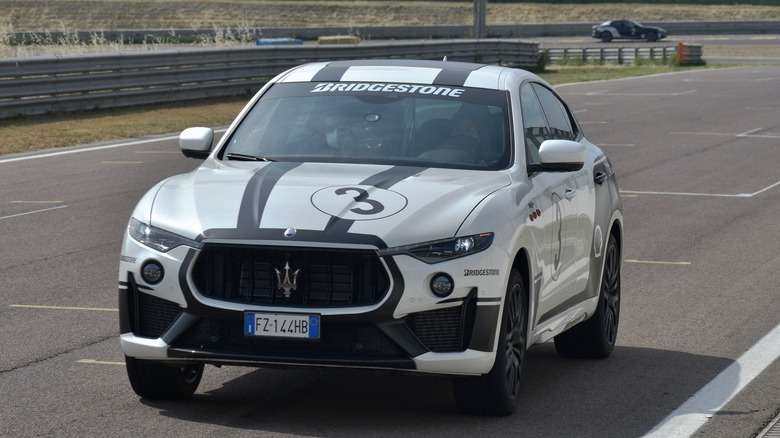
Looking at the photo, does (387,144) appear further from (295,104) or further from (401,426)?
(401,426)

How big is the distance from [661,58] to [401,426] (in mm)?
59274

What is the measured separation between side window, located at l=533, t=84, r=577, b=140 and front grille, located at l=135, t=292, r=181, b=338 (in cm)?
274

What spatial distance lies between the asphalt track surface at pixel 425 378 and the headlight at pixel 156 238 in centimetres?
81

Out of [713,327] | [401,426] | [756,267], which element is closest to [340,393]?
[401,426]

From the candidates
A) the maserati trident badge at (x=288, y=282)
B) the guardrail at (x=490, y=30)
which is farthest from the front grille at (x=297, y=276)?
the guardrail at (x=490, y=30)

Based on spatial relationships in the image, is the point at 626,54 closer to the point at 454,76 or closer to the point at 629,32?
the point at 629,32

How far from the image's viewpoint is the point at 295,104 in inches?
296

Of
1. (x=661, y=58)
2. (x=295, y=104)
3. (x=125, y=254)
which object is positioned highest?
(x=295, y=104)

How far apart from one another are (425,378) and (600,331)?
1.50 meters

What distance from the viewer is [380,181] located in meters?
6.49

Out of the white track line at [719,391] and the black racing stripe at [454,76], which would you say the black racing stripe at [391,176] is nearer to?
the black racing stripe at [454,76]

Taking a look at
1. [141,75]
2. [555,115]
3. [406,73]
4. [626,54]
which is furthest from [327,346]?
[626,54]

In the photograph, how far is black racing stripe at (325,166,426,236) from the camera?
5941 mm

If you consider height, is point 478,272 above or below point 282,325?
above
